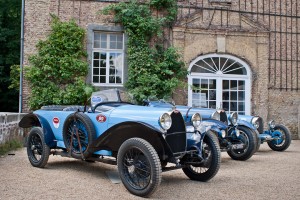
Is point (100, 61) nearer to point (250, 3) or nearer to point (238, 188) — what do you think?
point (250, 3)

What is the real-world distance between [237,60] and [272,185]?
8972 mm

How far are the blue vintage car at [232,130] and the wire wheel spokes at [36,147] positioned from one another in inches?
89.6

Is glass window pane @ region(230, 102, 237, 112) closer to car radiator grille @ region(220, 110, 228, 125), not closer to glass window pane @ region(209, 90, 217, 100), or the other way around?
glass window pane @ region(209, 90, 217, 100)

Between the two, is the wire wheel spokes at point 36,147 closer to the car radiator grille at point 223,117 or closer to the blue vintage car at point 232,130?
the blue vintage car at point 232,130

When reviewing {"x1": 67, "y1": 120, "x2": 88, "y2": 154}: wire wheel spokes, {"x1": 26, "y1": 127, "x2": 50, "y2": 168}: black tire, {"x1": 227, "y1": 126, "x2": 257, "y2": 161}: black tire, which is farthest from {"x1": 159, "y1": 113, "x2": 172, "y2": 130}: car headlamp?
{"x1": 227, "y1": 126, "x2": 257, "y2": 161}: black tire

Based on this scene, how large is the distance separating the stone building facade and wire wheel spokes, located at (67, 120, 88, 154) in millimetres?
6874

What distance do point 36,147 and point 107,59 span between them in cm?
670

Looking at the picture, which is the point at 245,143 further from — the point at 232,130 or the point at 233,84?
the point at 233,84

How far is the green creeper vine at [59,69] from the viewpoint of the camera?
12.0 meters

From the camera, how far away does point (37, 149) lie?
6.67 metres

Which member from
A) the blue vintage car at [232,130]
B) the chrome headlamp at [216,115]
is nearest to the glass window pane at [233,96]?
the blue vintage car at [232,130]

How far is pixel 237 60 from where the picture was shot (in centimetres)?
1380

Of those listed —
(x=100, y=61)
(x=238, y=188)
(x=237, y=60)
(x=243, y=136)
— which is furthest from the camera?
(x=237, y=60)

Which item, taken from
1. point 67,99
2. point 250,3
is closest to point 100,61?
point 67,99
